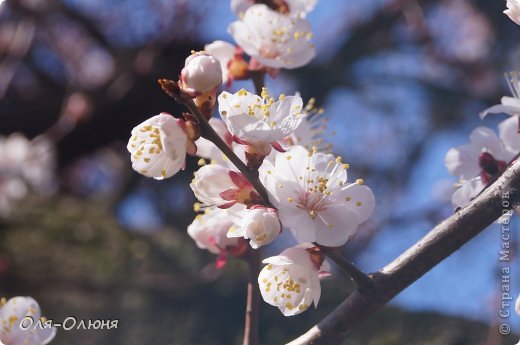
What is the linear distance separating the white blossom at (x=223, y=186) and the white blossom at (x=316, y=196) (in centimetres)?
2

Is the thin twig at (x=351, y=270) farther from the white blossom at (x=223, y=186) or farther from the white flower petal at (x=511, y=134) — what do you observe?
the white flower petal at (x=511, y=134)

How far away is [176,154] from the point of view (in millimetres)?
550

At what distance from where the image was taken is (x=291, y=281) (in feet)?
1.96

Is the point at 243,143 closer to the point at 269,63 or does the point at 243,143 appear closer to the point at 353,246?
the point at 269,63

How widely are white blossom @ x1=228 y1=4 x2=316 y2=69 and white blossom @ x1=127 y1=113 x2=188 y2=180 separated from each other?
28cm

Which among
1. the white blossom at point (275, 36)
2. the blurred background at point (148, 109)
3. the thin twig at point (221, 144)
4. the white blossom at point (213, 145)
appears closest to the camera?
the thin twig at point (221, 144)

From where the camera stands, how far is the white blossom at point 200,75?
0.53 m

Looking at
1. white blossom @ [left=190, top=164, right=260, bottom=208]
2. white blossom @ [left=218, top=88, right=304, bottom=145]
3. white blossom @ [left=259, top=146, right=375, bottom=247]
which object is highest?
white blossom @ [left=218, top=88, right=304, bottom=145]

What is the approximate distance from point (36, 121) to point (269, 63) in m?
2.02

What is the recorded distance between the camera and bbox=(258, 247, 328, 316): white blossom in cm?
59

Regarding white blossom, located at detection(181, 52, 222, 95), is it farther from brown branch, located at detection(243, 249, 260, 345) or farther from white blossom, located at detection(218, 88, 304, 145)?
brown branch, located at detection(243, 249, 260, 345)

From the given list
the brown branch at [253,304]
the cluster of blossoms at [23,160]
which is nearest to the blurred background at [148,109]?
the cluster of blossoms at [23,160]

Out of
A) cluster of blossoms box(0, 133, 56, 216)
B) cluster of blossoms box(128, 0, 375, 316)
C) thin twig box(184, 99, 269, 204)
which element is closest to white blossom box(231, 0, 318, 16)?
cluster of blossoms box(128, 0, 375, 316)

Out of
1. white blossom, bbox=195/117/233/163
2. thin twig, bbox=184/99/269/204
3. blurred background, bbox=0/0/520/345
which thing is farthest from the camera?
blurred background, bbox=0/0/520/345
